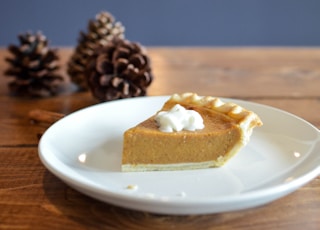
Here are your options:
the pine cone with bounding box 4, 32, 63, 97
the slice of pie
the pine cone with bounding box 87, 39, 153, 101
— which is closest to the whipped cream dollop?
the slice of pie

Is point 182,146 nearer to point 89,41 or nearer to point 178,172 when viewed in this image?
point 178,172

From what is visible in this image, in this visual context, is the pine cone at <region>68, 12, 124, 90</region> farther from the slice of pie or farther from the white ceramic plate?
the slice of pie

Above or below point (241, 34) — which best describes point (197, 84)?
above

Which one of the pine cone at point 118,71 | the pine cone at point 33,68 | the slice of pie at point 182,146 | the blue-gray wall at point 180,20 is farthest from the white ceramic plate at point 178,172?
the blue-gray wall at point 180,20

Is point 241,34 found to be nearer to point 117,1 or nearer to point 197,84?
point 117,1

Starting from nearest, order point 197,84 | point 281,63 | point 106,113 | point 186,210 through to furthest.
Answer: point 186,210, point 106,113, point 197,84, point 281,63

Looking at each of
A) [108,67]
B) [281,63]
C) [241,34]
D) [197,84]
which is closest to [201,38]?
[241,34]

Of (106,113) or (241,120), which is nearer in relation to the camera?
(241,120)

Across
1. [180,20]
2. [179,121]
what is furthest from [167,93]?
[180,20]
